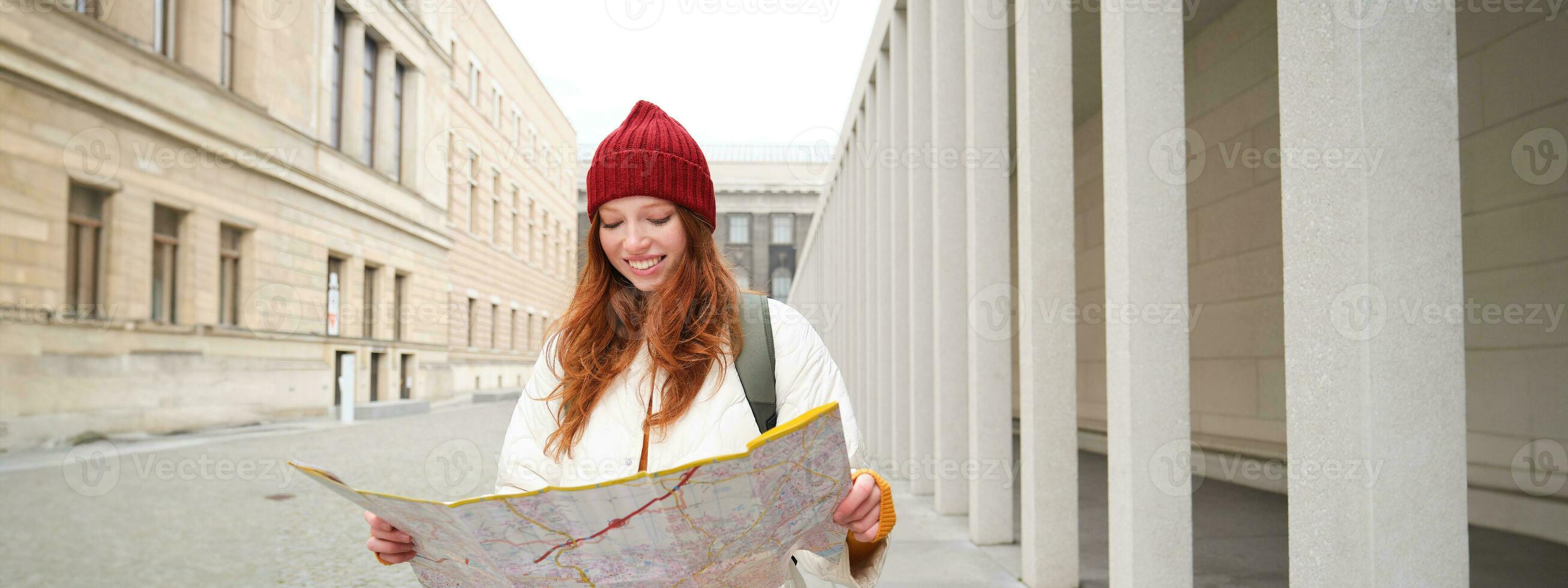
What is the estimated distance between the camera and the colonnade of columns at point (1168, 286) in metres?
1.84

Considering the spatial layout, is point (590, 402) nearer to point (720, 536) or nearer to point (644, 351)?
point (644, 351)

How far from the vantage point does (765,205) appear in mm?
53156

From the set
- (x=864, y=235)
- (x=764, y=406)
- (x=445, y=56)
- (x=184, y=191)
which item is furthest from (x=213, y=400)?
(x=764, y=406)

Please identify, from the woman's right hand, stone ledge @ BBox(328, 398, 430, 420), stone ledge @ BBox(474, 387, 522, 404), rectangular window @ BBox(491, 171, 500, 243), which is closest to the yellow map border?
the woman's right hand

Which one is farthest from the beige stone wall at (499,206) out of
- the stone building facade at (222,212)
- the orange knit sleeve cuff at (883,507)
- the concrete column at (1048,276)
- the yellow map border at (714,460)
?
the yellow map border at (714,460)

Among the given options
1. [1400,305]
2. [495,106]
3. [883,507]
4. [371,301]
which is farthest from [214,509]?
[495,106]

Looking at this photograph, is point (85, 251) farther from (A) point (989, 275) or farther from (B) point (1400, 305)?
(B) point (1400, 305)

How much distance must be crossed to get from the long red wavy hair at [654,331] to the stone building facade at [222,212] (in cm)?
1263

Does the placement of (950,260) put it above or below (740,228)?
below

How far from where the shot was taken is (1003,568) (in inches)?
162

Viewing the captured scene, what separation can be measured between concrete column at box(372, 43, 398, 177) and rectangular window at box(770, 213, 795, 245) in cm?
3330

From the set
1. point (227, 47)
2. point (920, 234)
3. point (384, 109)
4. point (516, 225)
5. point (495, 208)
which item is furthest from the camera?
point (516, 225)

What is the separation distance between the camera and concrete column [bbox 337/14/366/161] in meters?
20.9

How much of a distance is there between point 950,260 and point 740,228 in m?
49.8
